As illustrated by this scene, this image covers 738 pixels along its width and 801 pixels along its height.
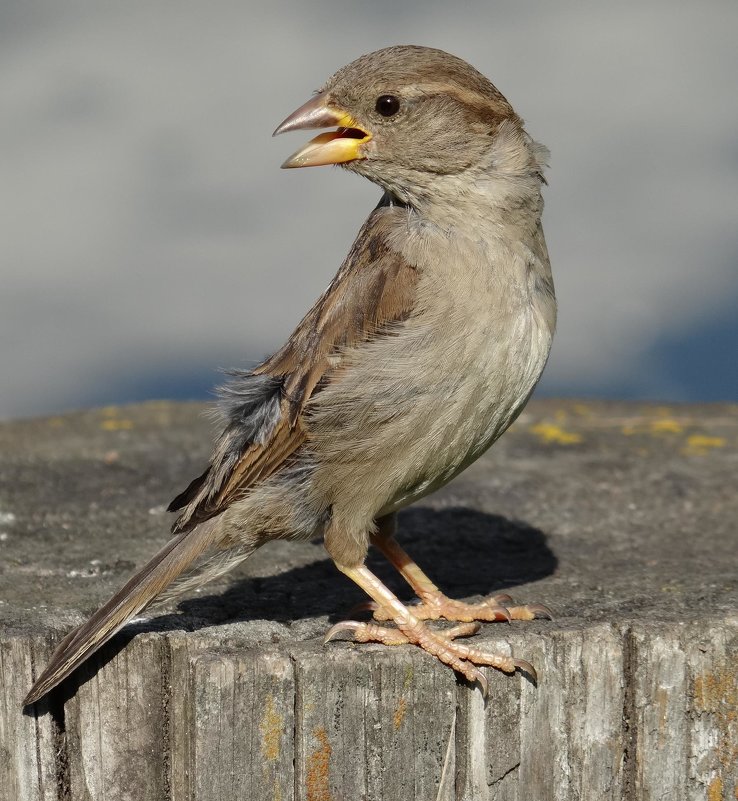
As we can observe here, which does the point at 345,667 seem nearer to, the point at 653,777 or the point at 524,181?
the point at 653,777

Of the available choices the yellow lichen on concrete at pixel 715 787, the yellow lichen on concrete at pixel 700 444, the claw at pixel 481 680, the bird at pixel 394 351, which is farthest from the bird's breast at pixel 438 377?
the yellow lichen on concrete at pixel 700 444

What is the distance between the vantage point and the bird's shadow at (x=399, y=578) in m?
3.49

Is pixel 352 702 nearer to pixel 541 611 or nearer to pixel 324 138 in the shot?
pixel 541 611

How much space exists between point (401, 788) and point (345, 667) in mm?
390

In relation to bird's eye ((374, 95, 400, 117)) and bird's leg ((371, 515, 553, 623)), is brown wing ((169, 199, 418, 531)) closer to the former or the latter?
bird's eye ((374, 95, 400, 117))

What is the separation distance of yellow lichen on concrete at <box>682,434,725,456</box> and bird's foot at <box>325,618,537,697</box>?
9.57 feet

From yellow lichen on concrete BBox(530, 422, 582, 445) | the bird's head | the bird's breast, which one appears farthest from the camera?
yellow lichen on concrete BBox(530, 422, 582, 445)

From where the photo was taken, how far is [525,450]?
6137mm

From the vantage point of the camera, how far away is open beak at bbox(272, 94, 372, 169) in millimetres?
3723

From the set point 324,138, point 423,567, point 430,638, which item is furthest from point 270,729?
point 324,138

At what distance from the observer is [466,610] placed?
3805 mm

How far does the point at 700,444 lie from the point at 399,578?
7.83 ft

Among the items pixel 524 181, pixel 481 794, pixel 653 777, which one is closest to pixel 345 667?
pixel 481 794

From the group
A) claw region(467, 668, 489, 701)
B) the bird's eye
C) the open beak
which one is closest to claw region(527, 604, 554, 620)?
claw region(467, 668, 489, 701)
